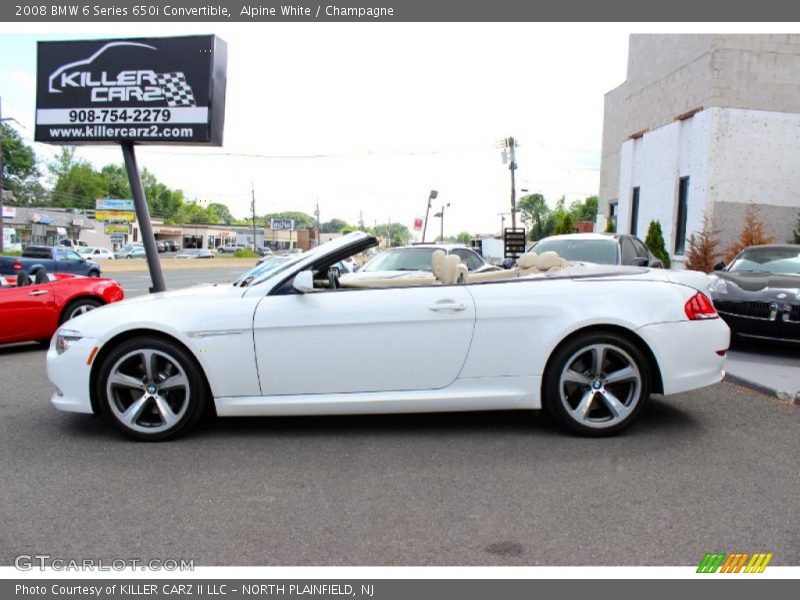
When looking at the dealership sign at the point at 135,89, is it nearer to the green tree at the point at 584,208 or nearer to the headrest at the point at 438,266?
→ the headrest at the point at 438,266

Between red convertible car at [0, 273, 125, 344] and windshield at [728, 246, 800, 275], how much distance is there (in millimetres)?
8884

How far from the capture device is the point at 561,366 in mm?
4332

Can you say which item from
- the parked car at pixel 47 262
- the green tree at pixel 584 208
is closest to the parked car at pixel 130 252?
the parked car at pixel 47 262

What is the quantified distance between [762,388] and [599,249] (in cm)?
412

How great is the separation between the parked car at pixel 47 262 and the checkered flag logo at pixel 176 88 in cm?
1029

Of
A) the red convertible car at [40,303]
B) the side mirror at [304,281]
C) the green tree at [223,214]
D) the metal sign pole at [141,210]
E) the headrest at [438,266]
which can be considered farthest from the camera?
the green tree at [223,214]

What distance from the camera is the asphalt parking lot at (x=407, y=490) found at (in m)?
2.87

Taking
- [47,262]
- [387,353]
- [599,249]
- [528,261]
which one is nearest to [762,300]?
[599,249]

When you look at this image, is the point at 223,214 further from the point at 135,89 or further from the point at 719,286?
the point at 719,286

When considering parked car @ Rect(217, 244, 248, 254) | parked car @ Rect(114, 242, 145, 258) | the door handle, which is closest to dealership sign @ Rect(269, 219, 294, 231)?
parked car @ Rect(217, 244, 248, 254)

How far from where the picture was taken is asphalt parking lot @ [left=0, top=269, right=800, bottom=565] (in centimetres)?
287

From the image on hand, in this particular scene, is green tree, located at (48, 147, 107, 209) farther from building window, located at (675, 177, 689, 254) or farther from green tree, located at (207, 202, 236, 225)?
building window, located at (675, 177, 689, 254)

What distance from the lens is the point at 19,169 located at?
300 feet

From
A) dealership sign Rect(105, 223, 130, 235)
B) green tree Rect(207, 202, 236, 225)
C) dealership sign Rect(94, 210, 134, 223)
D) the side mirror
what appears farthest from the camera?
green tree Rect(207, 202, 236, 225)
